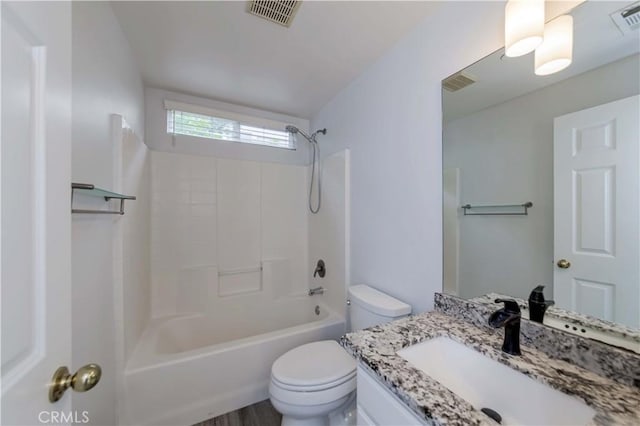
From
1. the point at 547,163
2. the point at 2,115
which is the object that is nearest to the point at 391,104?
the point at 547,163

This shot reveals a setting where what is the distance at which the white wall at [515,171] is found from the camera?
0.81 meters

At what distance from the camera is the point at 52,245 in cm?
53

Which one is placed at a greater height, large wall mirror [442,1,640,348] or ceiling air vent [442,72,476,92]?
ceiling air vent [442,72,476,92]

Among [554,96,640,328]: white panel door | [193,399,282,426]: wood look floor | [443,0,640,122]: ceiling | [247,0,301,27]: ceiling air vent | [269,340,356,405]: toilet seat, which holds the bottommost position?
[193,399,282,426]: wood look floor

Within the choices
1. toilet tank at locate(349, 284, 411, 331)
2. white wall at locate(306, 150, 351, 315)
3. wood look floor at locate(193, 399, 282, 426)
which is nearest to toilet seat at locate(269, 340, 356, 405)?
toilet tank at locate(349, 284, 411, 331)

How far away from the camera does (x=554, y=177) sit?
34.8 inches

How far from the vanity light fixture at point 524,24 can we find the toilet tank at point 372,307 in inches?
49.7

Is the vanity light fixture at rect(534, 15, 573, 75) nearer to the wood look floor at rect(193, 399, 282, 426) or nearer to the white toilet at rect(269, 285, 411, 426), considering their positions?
the white toilet at rect(269, 285, 411, 426)

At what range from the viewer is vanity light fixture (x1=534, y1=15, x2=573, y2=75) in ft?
2.74

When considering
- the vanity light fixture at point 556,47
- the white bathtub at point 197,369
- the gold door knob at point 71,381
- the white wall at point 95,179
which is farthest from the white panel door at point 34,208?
the vanity light fixture at point 556,47

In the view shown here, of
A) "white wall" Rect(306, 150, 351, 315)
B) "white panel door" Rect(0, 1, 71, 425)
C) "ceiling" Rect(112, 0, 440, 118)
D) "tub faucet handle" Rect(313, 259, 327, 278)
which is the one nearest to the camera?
"white panel door" Rect(0, 1, 71, 425)

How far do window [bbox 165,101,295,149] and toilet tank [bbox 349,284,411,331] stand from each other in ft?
6.03

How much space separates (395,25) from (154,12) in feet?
4.32

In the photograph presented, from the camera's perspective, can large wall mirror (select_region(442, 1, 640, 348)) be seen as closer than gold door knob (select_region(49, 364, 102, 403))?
No
